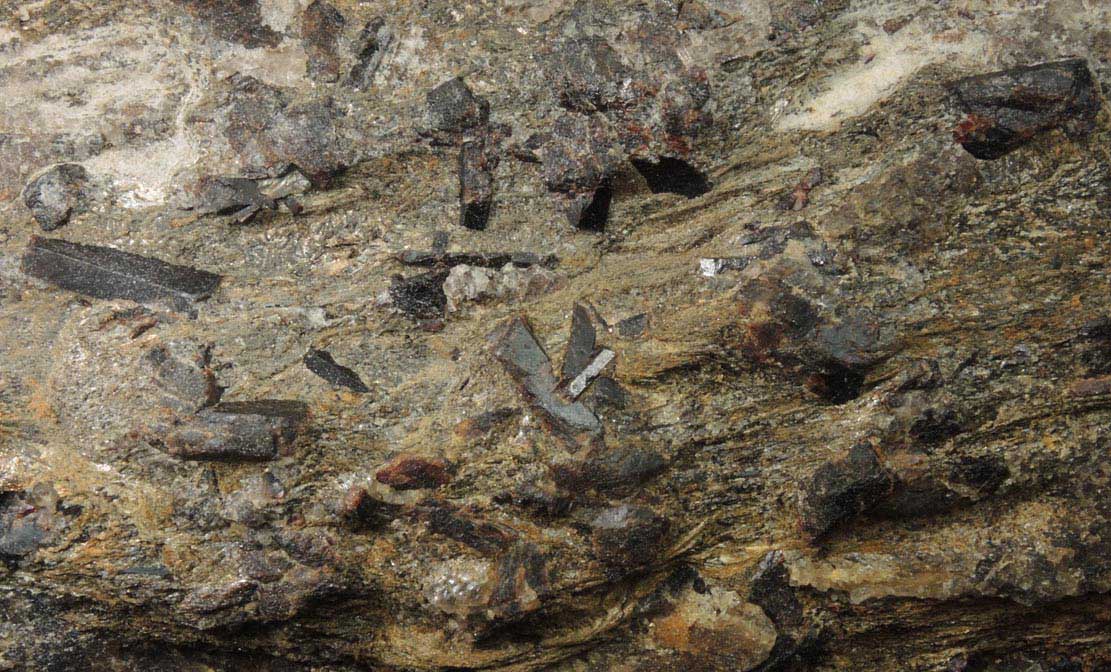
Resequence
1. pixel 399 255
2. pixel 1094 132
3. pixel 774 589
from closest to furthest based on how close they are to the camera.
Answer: pixel 1094 132
pixel 774 589
pixel 399 255

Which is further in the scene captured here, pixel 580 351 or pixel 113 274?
pixel 113 274

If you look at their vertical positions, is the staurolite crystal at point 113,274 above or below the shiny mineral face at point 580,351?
above

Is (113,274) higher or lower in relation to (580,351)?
higher

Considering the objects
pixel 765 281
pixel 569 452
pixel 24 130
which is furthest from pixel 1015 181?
pixel 24 130

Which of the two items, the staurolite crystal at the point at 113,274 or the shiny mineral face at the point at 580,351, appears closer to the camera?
the shiny mineral face at the point at 580,351

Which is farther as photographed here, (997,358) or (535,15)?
(535,15)

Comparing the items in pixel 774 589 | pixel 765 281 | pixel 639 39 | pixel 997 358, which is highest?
pixel 639 39

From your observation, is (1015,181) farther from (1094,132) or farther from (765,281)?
(765,281)

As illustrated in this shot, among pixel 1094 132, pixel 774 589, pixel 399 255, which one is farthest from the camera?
pixel 399 255
